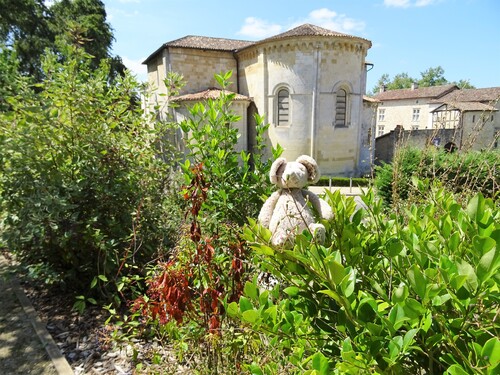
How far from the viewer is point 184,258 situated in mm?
2291

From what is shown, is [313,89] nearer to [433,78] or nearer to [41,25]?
[41,25]

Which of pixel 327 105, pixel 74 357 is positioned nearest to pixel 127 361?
pixel 74 357

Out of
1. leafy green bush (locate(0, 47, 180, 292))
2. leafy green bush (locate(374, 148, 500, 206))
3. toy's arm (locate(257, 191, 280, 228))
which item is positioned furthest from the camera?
leafy green bush (locate(0, 47, 180, 292))

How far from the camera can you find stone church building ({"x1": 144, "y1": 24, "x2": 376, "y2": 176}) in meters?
15.6

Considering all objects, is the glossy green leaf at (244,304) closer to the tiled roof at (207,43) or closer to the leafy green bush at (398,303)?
the leafy green bush at (398,303)

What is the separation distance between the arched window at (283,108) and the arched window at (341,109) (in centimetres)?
282

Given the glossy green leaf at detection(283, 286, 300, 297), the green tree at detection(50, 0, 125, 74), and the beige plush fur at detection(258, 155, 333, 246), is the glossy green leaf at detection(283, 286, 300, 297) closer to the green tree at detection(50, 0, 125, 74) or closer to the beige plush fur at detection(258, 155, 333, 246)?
the beige plush fur at detection(258, 155, 333, 246)

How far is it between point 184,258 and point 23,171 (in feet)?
7.71

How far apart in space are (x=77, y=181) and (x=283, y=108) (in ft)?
47.6

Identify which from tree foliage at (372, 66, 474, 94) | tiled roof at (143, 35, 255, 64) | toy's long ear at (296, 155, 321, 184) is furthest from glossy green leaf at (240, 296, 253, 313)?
tree foliage at (372, 66, 474, 94)

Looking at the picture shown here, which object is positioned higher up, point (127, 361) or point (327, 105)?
point (327, 105)

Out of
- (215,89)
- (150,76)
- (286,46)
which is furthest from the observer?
(150,76)

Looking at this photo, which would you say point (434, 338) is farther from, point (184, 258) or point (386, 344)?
point (184, 258)

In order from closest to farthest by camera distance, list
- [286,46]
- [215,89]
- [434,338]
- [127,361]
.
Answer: [434,338] → [127,361] → [286,46] → [215,89]
